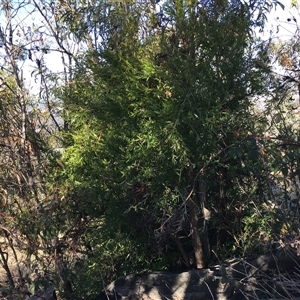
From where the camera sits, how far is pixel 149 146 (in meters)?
4.76

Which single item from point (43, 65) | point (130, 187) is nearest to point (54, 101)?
point (43, 65)

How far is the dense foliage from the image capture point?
4.80m

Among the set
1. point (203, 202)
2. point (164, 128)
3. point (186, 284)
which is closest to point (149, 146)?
point (164, 128)

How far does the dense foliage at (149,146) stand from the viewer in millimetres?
4805

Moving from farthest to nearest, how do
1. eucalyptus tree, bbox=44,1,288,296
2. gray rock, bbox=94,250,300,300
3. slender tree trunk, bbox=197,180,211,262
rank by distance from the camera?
1. slender tree trunk, bbox=197,180,211,262
2. eucalyptus tree, bbox=44,1,288,296
3. gray rock, bbox=94,250,300,300

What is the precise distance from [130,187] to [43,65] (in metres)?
2.26

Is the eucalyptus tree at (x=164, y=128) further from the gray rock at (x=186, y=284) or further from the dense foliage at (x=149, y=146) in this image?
the gray rock at (x=186, y=284)

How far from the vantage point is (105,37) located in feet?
18.5

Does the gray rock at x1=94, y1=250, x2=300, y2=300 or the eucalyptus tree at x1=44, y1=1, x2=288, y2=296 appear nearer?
the gray rock at x1=94, y1=250, x2=300, y2=300

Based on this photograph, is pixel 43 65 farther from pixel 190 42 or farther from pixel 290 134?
pixel 290 134

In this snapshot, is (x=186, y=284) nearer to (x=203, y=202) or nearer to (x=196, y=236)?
(x=196, y=236)

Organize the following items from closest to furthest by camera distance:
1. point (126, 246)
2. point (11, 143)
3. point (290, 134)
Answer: point (290, 134), point (126, 246), point (11, 143)

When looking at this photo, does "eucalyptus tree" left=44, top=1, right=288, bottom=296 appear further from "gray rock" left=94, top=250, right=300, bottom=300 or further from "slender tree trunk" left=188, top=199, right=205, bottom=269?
"gray rock" left=94, top=250, right=300, bottom=300

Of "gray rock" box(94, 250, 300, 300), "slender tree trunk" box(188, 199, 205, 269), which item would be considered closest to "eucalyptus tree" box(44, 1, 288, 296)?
"slender tree trunk" box(188, 199, 205, 269)
